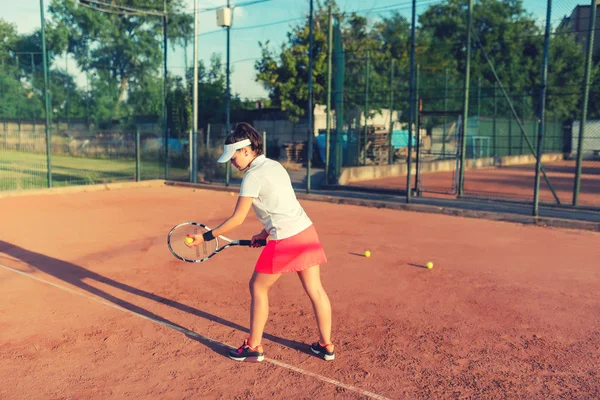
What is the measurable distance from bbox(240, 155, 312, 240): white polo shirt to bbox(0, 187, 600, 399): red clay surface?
3.54ft

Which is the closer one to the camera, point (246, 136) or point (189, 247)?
point (246, 136)

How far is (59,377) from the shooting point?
4340mm

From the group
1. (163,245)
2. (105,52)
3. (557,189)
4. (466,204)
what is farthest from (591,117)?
(105,52)

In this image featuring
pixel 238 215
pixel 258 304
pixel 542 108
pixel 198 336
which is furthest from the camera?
pixel 542 108

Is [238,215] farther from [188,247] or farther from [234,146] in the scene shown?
[188,247]

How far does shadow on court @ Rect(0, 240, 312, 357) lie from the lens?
198 inches

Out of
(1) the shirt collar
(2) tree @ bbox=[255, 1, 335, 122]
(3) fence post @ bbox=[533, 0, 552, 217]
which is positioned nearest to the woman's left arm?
(1) the shirt collar

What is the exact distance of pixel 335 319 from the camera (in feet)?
18.6

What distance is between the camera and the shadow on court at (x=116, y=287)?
16.5ft

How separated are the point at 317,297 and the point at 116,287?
3173 mm

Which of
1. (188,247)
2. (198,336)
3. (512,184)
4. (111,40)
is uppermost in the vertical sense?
(111,40)

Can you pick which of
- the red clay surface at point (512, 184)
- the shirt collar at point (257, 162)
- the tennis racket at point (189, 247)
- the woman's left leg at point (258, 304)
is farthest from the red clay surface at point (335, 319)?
the red clay surface at point (512, 184)

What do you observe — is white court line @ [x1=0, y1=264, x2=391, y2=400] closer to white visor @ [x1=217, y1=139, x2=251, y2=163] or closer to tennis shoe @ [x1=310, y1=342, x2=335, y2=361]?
tennis shoe @ [x1=310, y1=342, x2=335, y2=361]

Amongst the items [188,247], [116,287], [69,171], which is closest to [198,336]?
[188,247]
